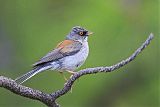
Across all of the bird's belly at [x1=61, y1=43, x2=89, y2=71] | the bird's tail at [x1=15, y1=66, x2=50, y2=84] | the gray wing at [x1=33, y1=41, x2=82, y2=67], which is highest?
the gray wing at [x1=33, y1=41, x2=82, y2=67]

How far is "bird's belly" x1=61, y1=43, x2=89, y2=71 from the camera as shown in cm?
749

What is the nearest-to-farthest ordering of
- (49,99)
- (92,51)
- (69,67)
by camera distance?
(49,99) → (69,67) → (92,51)

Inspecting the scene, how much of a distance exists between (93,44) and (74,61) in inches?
183

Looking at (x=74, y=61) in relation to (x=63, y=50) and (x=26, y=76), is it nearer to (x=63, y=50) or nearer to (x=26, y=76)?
(x=63, y=50)

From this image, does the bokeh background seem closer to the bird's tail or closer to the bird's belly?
the bird's belly

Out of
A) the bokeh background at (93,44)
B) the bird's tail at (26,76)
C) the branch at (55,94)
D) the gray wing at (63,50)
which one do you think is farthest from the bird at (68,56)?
the bokeh background at (93,44)

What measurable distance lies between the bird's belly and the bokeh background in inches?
141

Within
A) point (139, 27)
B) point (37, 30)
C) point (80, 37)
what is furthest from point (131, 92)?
point (80, 37)

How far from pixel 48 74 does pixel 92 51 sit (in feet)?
3.43

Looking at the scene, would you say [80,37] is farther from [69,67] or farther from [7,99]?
[7,99]

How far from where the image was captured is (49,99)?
18.3 ft

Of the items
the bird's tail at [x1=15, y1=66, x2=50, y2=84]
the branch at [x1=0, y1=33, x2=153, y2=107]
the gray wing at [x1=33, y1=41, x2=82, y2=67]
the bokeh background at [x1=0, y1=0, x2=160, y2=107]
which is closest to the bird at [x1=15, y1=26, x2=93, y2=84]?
the gray wing at [x1=33, y1=41, x2=82, y2=67]

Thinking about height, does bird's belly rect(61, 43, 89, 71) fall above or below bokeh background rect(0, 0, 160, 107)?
below

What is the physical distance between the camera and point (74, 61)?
24.8ft
